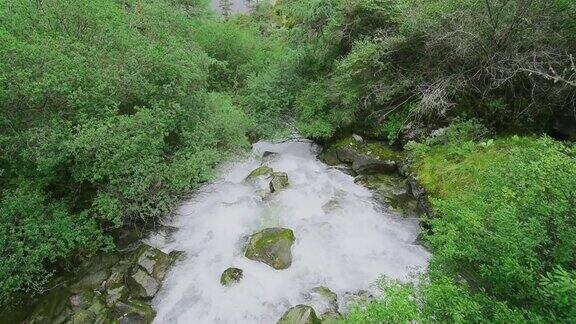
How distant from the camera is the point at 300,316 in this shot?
7.46m

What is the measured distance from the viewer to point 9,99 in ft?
27.6

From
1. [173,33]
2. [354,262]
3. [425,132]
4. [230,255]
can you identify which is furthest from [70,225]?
[425,132]

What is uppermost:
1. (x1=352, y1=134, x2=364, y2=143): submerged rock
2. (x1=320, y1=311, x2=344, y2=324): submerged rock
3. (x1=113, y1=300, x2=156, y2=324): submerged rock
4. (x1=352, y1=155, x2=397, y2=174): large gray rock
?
Answer: (x1=352, y1=134, x2=364, y2=143): submerged rock

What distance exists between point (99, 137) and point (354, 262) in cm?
716

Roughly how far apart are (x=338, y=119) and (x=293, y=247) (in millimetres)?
6285

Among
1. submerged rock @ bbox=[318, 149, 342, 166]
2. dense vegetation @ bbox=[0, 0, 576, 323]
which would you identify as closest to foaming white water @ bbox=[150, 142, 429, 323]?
submerged rock @ bbox=[318, 149, 342, 166]

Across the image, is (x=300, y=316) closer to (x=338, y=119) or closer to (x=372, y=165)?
Result: (x=372, y=165)

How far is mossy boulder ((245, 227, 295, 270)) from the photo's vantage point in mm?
9242

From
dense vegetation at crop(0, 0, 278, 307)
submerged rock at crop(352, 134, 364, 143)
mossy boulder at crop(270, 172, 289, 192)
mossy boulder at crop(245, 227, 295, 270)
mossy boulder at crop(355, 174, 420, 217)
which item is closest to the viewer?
dense vegetation at crop(0, 0, 278, 307)

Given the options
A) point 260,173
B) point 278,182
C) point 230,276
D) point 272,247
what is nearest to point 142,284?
point 230,276

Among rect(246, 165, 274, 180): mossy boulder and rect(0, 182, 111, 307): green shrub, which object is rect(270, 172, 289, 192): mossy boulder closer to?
rect(246, 165, 274, 180): mossy boulder

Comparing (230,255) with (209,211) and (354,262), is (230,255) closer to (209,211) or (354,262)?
(209,211)

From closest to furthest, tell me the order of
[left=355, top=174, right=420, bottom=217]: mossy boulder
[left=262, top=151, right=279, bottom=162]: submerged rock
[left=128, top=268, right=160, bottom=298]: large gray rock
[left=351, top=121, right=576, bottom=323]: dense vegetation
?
[left=351, top=121, right=576, bottom=323]: dense vegetation, [left=128, top=268, right=160, bottom=298]: large gray rock, [left=355, top=174, right=420, bottom=217]: mossy boulder, [left=262, top=151, right=279, bottom=162]: submerged rock

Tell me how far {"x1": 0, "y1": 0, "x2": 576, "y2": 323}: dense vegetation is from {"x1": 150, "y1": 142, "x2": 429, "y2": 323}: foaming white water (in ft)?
3.99
